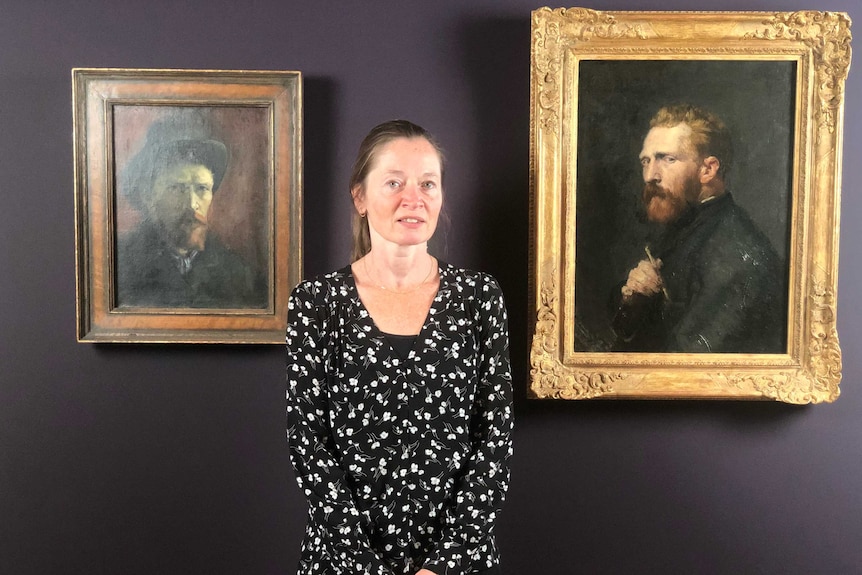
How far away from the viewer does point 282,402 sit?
2.17 m

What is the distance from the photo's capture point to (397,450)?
1643mm

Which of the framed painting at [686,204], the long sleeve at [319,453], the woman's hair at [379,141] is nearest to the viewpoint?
the long sleeve at [319,453]

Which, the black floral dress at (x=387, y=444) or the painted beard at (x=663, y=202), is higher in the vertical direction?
the painted beard at (x=663, y=202)

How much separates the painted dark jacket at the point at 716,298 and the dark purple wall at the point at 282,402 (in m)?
0.23

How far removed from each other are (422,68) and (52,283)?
1.32 m

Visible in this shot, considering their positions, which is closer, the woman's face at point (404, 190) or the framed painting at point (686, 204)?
the woman's face at point (404, 190)

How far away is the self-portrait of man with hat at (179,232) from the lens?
6.81 feet

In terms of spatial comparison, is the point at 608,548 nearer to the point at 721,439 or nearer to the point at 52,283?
the point at 721,439

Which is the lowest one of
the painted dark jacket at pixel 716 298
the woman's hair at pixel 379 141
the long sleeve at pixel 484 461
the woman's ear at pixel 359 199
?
the long sleeve at pixel 484 461

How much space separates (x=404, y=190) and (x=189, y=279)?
2.67ft

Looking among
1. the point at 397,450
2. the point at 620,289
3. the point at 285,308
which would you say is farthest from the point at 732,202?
the point at 285,308

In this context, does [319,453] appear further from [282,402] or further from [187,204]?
[187,204]

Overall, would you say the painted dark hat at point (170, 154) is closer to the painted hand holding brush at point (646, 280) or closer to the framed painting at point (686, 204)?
the framed painting at point (686, 204)

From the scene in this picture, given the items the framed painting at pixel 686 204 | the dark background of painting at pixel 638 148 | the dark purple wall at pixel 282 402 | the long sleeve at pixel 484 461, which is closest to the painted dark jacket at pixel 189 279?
the dark purple wall at pixel 282 402
